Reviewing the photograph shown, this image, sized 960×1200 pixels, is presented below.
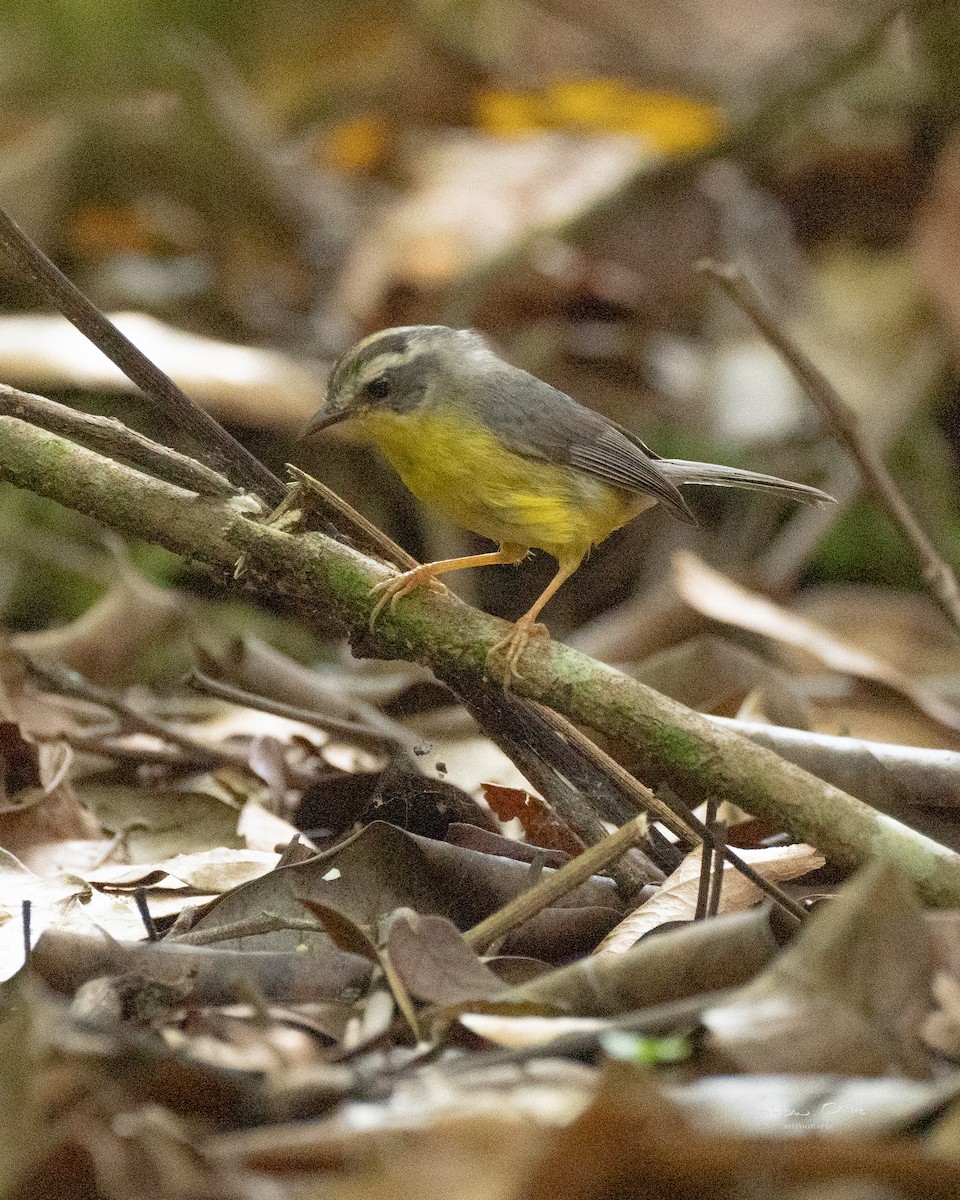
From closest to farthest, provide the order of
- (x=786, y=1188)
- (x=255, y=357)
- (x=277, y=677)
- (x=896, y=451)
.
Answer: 1. (x=786, y=1188)
2. (x=277, y=677)
3. (x=255, y=357)
4. (x=896, y=451)

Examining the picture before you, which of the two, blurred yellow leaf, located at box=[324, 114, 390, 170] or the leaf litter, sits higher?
blurred yellow leaf, located at box=[324, 114, 390, 170]

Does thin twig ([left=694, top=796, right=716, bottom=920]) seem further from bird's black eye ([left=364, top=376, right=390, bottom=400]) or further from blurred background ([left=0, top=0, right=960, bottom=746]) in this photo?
blurred background ([left=0, top=0, right=960, bottom=746])

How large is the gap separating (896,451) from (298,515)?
5895mm

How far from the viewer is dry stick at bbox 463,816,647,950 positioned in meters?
2.77

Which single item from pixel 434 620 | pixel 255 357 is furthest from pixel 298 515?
pixel 255 357

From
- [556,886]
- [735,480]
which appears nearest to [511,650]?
[556,886]

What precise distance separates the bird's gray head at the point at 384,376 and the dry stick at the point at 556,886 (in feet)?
5.83

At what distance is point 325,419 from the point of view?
4.16m

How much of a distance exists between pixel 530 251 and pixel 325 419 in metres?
4.99

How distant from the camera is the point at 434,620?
321 centimetres

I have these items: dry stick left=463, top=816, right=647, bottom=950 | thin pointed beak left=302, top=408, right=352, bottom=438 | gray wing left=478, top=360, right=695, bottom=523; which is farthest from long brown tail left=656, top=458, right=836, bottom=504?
dry stick left=463, top=816, right=647, bottom=950

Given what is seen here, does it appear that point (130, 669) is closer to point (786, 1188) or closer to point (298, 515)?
point (298, 515)

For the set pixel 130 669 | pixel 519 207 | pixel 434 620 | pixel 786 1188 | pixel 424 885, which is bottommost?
pixel 130 669

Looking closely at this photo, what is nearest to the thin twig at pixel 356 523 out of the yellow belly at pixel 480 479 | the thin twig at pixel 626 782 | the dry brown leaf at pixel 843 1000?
the yellow belly at pixel 480 479
